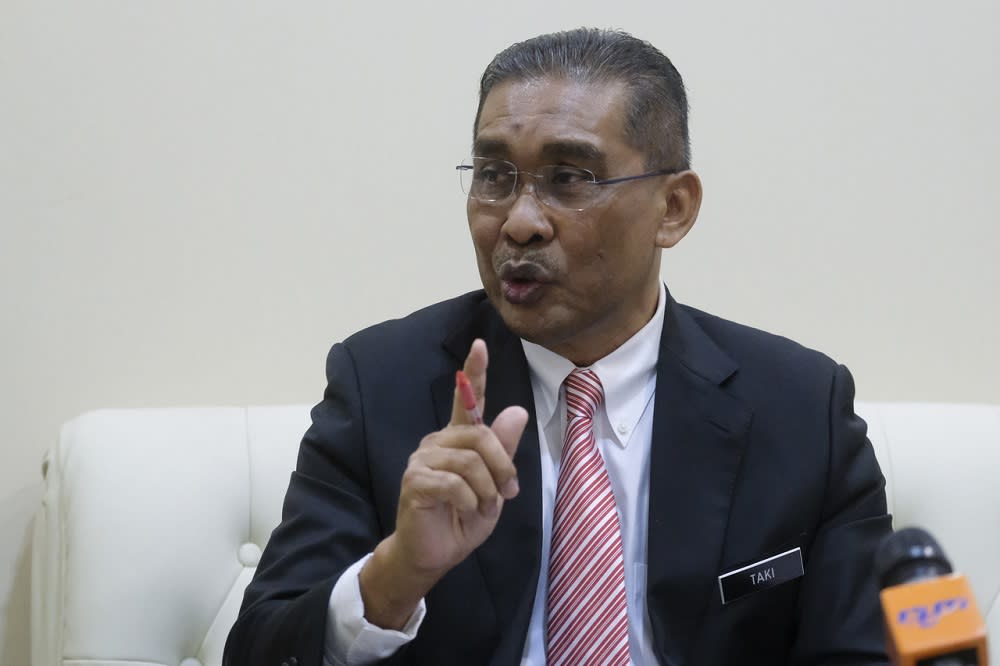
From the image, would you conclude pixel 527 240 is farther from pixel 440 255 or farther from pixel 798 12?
pixel 798 12

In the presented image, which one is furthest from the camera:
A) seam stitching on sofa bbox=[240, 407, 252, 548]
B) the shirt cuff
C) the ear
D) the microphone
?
seam stitching on sofa bbox=[240, 407, 252, 548]

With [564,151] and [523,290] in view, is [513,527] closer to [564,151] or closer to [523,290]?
[523,290]

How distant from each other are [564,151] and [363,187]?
2.57 feet

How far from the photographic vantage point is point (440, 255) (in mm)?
2391

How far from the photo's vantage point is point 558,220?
1.64 m

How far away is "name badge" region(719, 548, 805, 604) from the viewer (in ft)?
5.39

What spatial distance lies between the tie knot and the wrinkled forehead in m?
0.31

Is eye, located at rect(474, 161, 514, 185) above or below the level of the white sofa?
above

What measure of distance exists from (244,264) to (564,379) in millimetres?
845

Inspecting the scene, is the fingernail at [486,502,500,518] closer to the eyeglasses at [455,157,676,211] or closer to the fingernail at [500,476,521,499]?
the fingernail at [500,476,521,499]

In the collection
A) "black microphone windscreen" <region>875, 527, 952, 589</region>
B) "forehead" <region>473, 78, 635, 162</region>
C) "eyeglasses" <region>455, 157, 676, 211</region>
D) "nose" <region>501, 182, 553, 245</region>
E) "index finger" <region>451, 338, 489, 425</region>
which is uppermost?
"forehead" <region>473, 78, 635, 162</region>

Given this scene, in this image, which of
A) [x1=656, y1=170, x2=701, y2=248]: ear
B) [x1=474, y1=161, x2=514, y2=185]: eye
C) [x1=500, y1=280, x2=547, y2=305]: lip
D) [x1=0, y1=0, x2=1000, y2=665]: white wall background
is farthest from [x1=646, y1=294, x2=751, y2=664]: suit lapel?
[x1=0, y1=0, x2=1000, y2=665]: white wall background

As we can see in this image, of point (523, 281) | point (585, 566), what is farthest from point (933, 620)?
point (523, 281)

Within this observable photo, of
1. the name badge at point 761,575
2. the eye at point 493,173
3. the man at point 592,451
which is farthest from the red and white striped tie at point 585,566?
the eye at point 493,173
